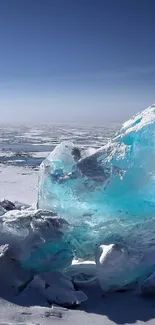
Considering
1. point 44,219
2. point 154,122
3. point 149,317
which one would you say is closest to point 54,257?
point 44,219

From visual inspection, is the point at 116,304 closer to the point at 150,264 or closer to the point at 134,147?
the point at 150,264

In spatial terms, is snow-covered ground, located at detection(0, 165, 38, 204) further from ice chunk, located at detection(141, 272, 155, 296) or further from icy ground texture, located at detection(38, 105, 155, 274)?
ice chunk, located at detection(141, 272, 155, 296)

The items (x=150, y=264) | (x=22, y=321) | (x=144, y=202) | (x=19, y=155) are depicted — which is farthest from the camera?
(x=19, y=155)

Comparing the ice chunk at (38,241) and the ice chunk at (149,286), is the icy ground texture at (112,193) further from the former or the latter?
the ice chunk at (149,286)

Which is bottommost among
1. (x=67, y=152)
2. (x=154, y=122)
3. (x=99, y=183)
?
(x=99, y=183)

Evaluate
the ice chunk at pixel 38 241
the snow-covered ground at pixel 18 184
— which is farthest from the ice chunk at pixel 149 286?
the snow-covered ground at pixel 18 184

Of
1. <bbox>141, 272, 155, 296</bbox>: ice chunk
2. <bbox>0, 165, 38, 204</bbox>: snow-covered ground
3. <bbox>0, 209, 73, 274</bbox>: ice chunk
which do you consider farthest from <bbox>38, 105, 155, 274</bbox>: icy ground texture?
<bbox>0, 165, 38, 204</bbox>: snow-covered ground

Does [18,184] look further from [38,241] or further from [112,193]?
[38,241]

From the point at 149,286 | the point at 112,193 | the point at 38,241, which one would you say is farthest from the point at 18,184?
the point at 149,286
